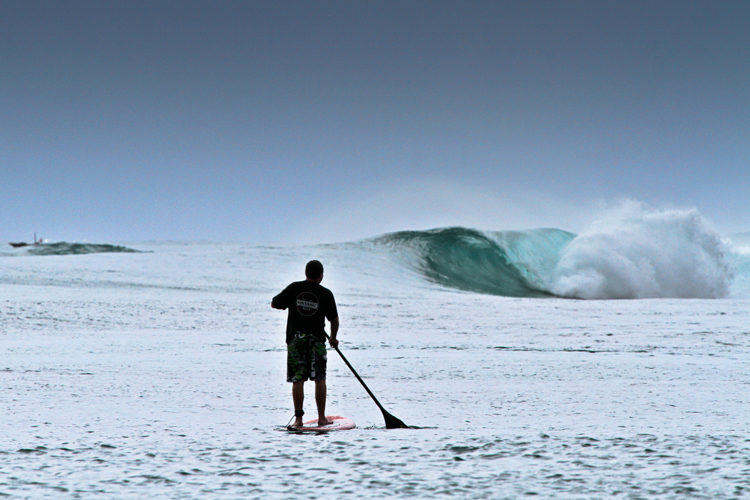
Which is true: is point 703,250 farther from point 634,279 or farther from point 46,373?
point 46,373

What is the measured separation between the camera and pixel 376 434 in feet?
13.6

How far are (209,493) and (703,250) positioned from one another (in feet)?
95.6

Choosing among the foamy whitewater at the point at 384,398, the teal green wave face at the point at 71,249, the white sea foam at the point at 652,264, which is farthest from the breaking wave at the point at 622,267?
the teal green wave face at the point at 71,249

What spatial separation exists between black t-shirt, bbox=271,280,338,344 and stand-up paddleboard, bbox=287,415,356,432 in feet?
1.64

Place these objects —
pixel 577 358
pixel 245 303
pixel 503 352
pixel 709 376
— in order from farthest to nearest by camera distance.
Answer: pixel 245 303 < pixel 503 352 < pixel 577 358 < pixel 709 376

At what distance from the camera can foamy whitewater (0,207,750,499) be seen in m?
3.15

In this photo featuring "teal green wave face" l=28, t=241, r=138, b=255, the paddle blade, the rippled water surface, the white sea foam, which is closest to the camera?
the rippled water surface

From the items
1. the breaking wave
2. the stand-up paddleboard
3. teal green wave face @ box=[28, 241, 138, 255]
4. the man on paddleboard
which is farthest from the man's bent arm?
teal green wave face @ box=[28, 241, 138, 255]

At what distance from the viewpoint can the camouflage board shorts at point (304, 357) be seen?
440 centimetres

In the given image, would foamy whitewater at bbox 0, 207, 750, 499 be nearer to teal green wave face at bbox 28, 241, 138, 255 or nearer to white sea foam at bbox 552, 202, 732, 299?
white sea foam at bbox 552, 202, 732, 299

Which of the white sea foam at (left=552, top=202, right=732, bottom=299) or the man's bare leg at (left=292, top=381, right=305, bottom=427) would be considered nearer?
the man's bare leg at (left=292, top=381, right=305, bottom=427)

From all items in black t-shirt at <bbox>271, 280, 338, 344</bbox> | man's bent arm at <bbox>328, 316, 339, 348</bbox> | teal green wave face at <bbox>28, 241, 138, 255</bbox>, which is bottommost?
man's bent arm at <bbox>328, 316, 339, 348</bbox>

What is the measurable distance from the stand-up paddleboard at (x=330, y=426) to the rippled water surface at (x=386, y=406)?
0.41 feet

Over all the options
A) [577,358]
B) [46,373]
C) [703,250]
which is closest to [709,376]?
[577,358]
